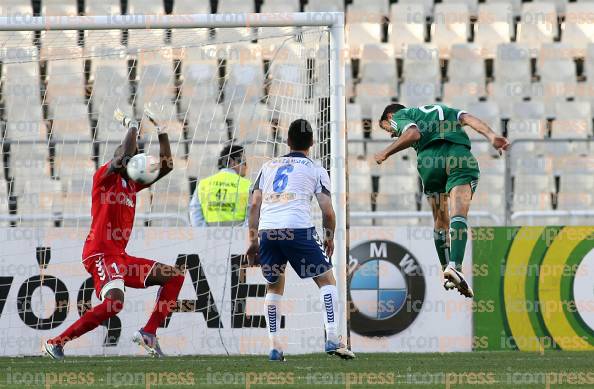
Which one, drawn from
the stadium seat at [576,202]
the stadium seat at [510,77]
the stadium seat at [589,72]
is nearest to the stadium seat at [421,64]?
the stadium seat at [510,77]

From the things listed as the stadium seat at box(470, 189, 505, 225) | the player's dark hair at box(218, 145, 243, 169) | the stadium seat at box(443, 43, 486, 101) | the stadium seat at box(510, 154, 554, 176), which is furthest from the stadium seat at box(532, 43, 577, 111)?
the player's dark hair at box(218, 145, 243, 169)

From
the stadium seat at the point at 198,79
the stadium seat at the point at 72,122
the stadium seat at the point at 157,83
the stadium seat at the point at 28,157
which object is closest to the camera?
the stadium seat at the point at 28,157

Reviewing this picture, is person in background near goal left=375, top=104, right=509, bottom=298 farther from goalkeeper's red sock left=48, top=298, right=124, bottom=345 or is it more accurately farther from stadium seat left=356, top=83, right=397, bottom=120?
stadium seat left=356, top=83, right=397, bottom=120

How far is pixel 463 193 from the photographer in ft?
26.7

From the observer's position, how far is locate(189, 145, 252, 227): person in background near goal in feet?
34.4

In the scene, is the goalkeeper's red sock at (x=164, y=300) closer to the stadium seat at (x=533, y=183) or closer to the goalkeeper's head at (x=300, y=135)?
the goalkeeper's head at (x=300, y=135)

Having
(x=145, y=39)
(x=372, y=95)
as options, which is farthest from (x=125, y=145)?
(x=372, y=95)

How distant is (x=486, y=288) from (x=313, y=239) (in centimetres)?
294

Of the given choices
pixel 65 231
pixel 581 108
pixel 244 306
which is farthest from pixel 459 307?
pixel 581 108

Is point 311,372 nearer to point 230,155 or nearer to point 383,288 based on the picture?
point 383,288

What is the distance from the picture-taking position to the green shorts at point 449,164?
27.0 feet

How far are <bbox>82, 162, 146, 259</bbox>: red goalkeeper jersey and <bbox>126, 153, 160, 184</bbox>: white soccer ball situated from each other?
103 mm

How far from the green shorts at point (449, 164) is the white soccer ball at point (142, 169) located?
1.93 metres

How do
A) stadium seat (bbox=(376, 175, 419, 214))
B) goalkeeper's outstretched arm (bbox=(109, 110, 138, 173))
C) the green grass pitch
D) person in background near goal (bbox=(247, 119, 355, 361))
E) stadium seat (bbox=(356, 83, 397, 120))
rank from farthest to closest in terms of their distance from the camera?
1. stadium seat (bbox=(356, 83, 397, 120))
2. stadium seat (bbox=(376, 175, 419, 214))
3. person in background near goal (bbox=(247, 119, 355, 361))
4. goalkeeper's outstretched arm (bbox=(109, 110, 138, 173))
5. the green grass pitch
